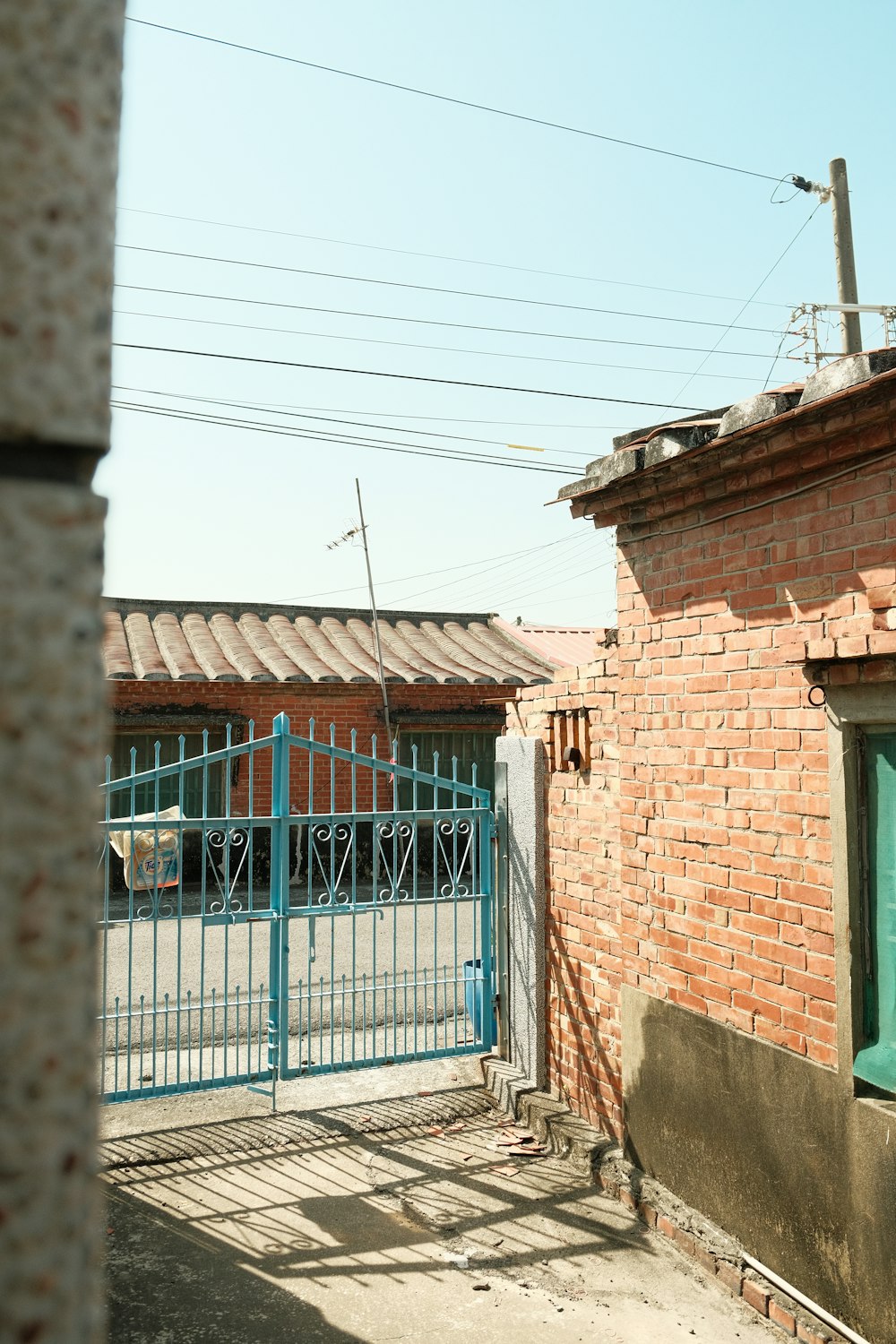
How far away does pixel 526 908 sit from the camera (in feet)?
20.4

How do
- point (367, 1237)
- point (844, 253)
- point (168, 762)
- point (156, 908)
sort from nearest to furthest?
point (367, 1237)
point (156, 908)
point (844, 253)
point (168, 762)

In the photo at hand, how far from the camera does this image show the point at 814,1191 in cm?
387

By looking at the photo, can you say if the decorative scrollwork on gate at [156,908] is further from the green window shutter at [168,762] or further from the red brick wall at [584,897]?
the red brick wall at [584,897]

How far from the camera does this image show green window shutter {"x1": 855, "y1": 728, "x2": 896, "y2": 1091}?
12.1 ft

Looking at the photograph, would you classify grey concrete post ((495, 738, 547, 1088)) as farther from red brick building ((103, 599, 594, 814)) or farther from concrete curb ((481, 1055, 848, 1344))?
red brick building ((103, 599, 594, 814))

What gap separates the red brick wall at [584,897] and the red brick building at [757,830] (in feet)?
0.08

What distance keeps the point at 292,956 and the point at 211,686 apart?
5.37 metres

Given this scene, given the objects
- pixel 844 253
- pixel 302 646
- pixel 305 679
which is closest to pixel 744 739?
pixel 844 253

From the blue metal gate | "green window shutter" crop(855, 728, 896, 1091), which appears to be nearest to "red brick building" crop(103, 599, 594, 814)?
the blue metal gate

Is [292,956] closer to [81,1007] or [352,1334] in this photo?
[352,1334]

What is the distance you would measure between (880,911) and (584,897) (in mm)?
2198

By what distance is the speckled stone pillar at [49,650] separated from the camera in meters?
0.56

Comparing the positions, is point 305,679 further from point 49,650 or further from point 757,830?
point 49,650

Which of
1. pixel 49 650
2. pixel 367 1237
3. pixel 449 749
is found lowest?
pixel 367 1237
